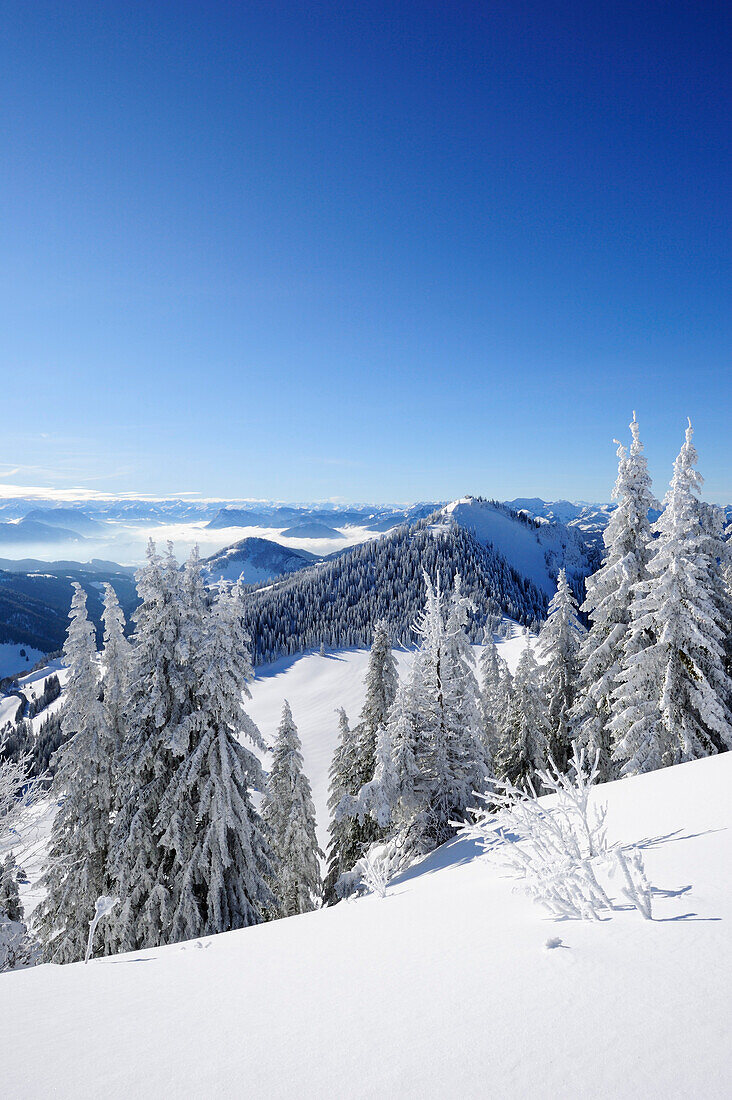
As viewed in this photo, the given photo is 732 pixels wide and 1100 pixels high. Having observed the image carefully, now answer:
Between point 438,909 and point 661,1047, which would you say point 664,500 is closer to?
point 438,909

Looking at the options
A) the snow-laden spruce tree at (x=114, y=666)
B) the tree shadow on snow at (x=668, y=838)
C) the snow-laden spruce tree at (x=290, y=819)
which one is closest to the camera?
the tree shadow on snow at (x=668, y=838)

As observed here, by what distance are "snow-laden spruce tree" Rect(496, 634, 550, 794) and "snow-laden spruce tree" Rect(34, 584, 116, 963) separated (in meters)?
16.9

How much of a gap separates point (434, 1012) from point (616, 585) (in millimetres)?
17789

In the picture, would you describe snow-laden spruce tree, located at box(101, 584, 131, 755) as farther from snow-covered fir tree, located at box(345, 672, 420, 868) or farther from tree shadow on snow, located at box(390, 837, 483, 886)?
tree shadow on snow, located at box(390, 837, 483, 886)

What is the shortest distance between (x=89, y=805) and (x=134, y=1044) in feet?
51.6

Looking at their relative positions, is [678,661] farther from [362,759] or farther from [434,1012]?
[434,1012]

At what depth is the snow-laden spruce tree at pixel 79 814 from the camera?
15422 mm

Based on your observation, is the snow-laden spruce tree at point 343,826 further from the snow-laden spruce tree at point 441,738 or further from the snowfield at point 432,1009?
the snowfield at point 432,1009

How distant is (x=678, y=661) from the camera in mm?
15141

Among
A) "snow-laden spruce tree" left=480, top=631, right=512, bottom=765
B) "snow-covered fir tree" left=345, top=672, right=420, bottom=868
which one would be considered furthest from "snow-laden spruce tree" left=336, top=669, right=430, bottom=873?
"snow-laden spruce tree" left=480, top=631, right=512, bottom=765

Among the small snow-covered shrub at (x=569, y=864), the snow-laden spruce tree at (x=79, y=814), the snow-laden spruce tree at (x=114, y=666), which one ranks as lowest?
the snow-laden spruce tree at (x=79, y=814)

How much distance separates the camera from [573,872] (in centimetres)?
428

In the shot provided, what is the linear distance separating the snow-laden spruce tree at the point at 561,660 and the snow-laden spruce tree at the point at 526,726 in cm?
90

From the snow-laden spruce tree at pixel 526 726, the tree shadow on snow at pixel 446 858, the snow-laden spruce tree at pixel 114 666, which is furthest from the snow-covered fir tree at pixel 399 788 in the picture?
the snow-laden spruce tree at pixel 526 726
